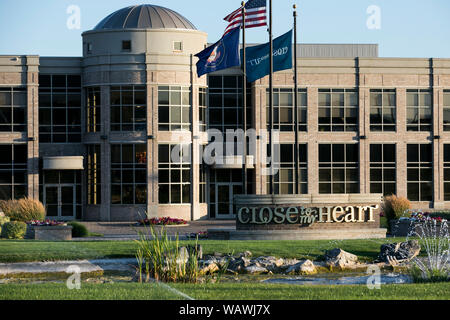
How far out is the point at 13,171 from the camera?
4984 centimetres

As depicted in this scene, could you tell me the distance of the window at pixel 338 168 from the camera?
2055 inches

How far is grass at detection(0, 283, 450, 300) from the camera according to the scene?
14344 millimetres

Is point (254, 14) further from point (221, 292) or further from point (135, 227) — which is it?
point (221, 292)

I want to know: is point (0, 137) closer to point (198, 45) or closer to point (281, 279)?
point (198, 45)

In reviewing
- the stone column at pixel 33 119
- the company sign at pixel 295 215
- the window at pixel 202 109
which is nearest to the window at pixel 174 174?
the window at pixel 202 109

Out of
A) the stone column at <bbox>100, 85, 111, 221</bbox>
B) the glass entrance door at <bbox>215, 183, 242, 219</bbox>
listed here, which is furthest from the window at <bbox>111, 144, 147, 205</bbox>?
the glass entrance door at <bbox>215, 183, 242, 219</bbox>

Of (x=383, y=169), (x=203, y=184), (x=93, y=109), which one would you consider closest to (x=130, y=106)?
(x=93, y=109)

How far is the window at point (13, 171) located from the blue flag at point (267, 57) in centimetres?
1951

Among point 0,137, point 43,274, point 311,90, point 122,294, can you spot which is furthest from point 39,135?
point 122,294

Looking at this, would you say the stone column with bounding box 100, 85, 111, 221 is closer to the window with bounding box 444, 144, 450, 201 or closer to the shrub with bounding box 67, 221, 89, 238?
the shrub with bounding box 67, 221, 89, 238

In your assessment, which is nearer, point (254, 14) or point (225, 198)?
point (254, 14)

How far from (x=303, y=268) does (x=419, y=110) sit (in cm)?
3361

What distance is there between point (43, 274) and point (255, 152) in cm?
3080

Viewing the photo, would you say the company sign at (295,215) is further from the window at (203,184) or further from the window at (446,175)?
the window at (446,175)
